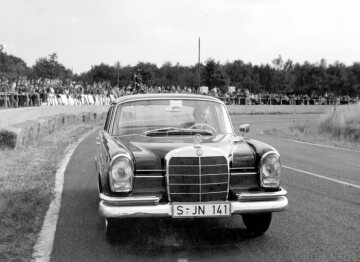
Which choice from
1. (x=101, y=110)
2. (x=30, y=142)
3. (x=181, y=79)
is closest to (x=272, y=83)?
(x=181, y=79)

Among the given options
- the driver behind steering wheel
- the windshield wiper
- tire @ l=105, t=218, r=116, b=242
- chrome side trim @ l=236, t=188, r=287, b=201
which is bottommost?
tire @ l=105, t=218, r=116, b=242

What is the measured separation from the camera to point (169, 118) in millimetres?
6289

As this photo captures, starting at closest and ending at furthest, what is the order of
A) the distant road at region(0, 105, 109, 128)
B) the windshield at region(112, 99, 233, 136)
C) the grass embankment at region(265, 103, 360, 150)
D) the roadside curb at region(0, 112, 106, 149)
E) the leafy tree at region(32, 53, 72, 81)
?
the windshield at region(112, 99, 233, 136)
the roadside curb at region(0, 112, 106, 149)
the distant road at region(0, 105, 109, 128)
the grass embankment at region(265, 103, 360, 150)
the leafy tree at region(32, 53, 72, 81)

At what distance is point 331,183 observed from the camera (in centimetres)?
885

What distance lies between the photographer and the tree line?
78375mm

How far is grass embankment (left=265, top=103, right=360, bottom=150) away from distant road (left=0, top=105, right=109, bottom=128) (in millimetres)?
10094

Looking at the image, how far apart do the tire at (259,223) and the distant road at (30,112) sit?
9.38 meters

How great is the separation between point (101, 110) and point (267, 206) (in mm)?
29777

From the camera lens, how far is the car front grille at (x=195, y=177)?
4.99 meters

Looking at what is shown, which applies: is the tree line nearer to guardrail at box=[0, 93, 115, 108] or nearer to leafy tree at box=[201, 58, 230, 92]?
leafy tree at box=[201, 58, 230, 92]

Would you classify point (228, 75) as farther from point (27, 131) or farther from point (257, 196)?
point (257, 196)

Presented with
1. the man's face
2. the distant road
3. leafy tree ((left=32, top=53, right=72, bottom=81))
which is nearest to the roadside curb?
the distant road

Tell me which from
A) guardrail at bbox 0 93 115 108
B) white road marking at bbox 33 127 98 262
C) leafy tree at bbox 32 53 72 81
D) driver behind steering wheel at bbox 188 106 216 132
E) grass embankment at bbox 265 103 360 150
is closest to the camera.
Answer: white road marking at bbox 33 127 98 262

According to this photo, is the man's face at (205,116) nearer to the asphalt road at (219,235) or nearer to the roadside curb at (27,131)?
the asphalt road at (219,235)
